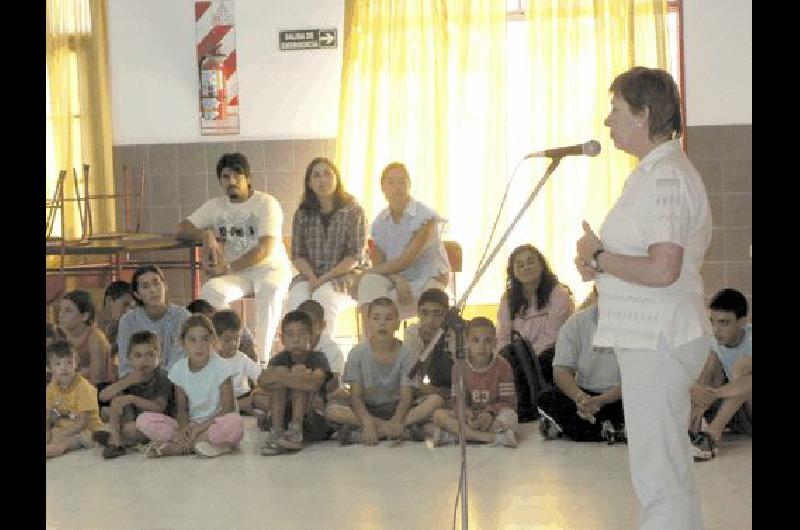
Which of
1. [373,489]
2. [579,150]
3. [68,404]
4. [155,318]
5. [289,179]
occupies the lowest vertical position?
[373,489]

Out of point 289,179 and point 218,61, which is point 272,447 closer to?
point 289,179

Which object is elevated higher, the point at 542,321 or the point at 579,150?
the point at 579,150

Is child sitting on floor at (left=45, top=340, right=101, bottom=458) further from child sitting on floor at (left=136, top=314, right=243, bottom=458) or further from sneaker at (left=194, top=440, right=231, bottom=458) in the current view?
sneaker at (left=194, top=440, right=231, bottom=458)

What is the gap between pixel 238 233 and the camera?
712 centimetres

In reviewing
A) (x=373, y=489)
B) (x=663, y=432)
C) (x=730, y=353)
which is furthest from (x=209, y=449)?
(x=663, y=432)

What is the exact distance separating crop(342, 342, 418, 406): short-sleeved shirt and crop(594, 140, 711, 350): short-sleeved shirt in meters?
2.56

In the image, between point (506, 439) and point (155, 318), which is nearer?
point (506, 439)

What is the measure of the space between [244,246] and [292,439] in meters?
2.08

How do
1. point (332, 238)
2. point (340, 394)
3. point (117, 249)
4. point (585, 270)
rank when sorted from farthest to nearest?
1. point (117, 249)
2. point (332, 238)
3. point (340, 394)
4. point (585, 270)

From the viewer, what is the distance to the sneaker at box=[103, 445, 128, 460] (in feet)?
17.1

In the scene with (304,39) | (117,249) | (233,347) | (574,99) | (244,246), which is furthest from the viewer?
(304,39)

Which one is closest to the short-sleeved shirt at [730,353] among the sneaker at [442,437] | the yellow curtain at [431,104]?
the sneaker at [442,437]

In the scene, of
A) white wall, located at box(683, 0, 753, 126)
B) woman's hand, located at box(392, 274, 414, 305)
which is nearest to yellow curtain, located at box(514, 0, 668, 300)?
white wall, located at box(683, 0, 753, 126)

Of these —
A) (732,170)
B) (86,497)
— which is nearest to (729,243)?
(732,170)
